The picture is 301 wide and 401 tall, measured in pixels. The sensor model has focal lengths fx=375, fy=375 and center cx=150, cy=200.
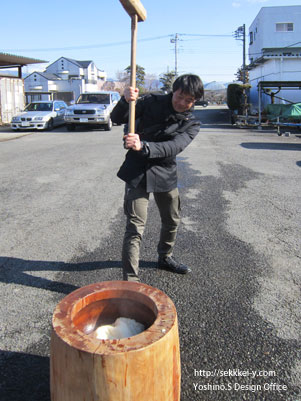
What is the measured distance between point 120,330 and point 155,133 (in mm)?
1611

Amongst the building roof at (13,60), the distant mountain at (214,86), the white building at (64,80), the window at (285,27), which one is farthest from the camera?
the distant mountain at (214,86)

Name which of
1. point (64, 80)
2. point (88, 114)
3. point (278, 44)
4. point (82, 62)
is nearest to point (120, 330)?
point (88, 114)

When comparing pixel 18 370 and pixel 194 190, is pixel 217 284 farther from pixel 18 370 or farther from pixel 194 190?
pixel 194 190

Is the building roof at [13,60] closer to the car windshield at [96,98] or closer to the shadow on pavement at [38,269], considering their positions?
the car windshield at [96,98]

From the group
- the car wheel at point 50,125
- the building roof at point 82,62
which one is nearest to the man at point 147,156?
the car wheel at point 50,125

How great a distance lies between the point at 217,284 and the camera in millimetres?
3439

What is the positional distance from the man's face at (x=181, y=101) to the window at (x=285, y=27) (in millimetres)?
36998

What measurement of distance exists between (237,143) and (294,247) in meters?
9.49

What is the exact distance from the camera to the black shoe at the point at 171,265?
3.61 metres

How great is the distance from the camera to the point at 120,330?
79.0 inches

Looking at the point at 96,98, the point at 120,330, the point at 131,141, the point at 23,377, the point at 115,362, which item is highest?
the point at 96,98

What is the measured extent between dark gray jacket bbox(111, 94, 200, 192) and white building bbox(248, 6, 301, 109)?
29632 millimetres

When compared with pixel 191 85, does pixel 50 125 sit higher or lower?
higher

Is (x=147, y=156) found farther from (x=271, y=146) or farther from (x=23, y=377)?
(x=271, y=146)
